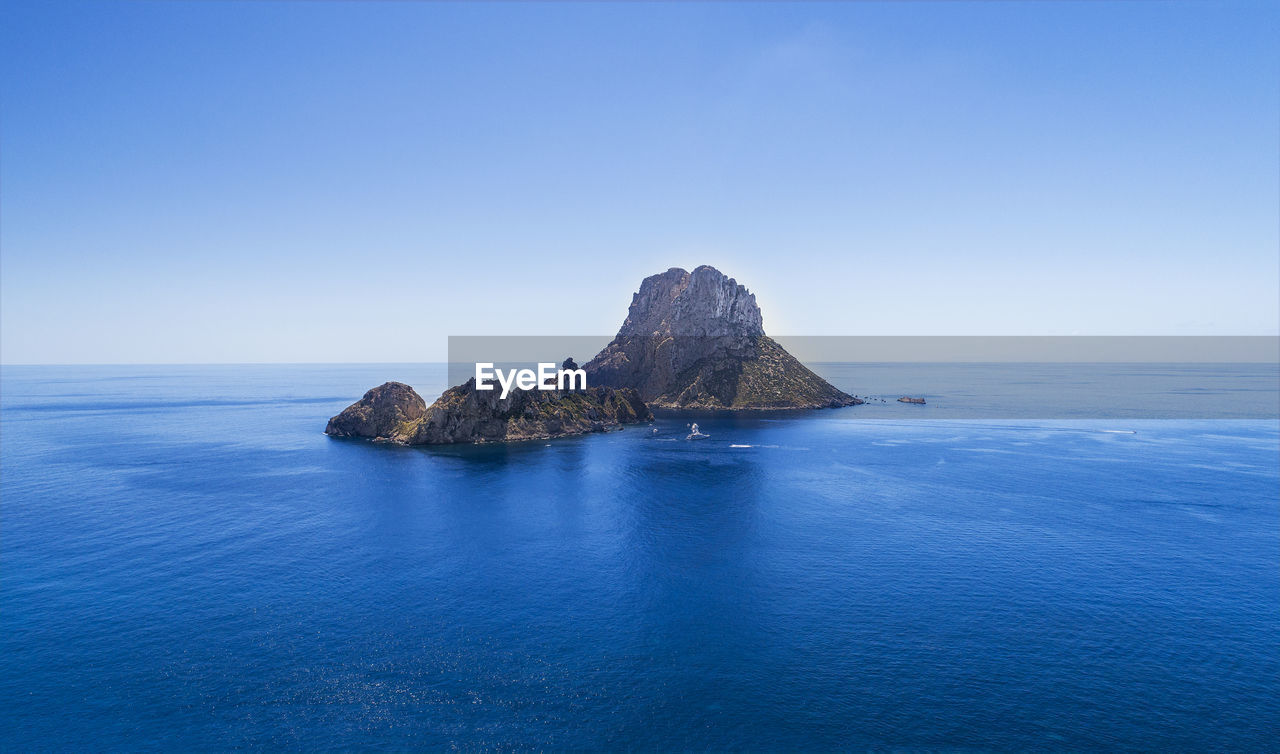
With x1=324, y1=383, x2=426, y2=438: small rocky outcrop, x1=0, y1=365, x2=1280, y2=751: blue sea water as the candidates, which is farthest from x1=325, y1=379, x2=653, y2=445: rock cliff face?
x1=0, y1=365, x2=1280, y2=751: blue sea water

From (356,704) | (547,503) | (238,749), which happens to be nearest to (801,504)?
(547,503)

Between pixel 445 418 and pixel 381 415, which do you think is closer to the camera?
pixel 445 418

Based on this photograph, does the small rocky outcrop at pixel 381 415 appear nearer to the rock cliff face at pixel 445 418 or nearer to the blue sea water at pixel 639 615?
the rock cliff face at pixel 445 418

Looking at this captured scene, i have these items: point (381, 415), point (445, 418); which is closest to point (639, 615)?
point (445, 418)

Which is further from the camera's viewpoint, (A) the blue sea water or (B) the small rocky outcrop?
(B) the small rocky outcrop

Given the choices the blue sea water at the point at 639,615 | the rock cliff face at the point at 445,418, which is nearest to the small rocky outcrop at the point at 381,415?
the rock cliff face at the point at 445,418

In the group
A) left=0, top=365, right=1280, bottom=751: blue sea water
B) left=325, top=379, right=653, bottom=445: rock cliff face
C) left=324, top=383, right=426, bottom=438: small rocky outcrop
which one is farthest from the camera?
left=324, top=383, right=426, bottom=438: small rocky outcrop

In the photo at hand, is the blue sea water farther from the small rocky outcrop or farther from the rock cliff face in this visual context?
the small rocky outcrop

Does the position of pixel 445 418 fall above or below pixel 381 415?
below

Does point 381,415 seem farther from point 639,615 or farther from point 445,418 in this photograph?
point 639,615
